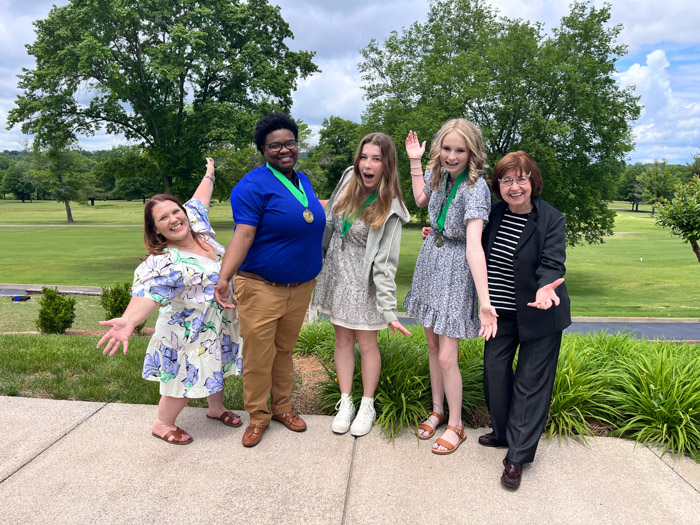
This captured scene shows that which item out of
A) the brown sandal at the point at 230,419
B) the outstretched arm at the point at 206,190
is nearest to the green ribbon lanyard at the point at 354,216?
the outstretched arm at the point at 206,190

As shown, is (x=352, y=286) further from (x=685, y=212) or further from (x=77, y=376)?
(x=685, y=212)

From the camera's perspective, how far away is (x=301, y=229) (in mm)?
3033

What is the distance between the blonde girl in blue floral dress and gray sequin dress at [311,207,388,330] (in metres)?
0.81

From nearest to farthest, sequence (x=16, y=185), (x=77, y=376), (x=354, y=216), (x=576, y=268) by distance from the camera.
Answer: (x=354, y=216) < (x=77, y=376) < (x=576, y=268) < (x=16, y=185)

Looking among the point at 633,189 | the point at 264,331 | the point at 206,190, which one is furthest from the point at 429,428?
the point at 633,189

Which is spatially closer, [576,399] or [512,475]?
[512,475]

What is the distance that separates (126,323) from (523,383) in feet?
7.74

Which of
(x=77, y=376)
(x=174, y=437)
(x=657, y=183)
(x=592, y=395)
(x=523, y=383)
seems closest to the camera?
(x=523, y=383)

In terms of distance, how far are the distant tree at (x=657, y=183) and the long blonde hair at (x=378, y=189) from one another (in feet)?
35.0

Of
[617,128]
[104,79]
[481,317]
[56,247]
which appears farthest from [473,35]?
[56,247]

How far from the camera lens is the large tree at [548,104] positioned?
62.2 feet

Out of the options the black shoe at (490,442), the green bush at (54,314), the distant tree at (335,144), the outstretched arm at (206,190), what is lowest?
the green bush at (54,314)

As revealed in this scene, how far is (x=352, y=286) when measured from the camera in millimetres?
3273

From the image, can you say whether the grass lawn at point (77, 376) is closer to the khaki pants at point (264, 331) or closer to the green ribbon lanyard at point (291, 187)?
the khaki pants at point (264, 331)
